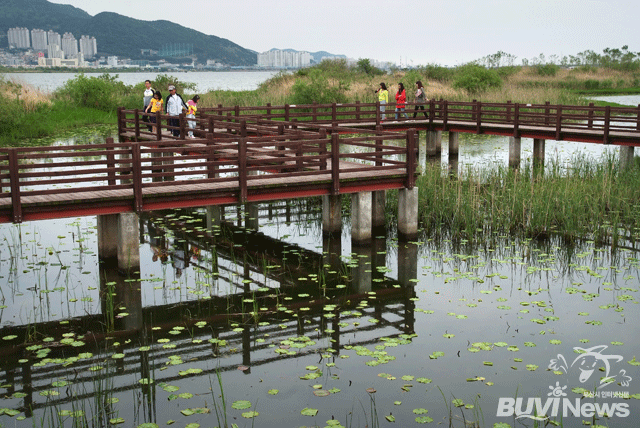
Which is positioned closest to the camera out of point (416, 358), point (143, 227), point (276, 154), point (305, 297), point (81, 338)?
point (416, 358)

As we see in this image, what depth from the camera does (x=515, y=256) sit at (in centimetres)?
1378

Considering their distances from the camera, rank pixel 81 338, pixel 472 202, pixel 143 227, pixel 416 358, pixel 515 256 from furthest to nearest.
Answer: pixel 143 227, pixel 472 202, pixel 515 256, pixel 81 338, pixel 416 358

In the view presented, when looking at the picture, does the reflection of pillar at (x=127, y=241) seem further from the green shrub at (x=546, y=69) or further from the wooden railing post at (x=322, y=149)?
the green shrub at (x=546, y=69)

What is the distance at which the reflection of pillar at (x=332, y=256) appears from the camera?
12.9m

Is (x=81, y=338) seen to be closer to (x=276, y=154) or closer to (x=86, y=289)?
(x=86, y=289)

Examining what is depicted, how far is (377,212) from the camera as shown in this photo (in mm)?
16266

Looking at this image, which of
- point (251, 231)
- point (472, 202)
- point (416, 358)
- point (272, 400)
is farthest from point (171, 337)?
point (472, 202)

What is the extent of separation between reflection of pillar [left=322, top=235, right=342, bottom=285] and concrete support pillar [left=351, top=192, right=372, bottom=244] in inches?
16.9

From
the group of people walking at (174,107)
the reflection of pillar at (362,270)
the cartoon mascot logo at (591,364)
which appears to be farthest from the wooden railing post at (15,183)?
the group of people walking at (174,107)

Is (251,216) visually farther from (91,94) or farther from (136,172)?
(91,94)

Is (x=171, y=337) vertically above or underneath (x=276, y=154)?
underneath

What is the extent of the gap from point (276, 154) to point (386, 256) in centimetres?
297

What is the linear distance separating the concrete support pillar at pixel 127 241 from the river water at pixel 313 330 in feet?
0.90

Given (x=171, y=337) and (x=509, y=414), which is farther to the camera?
(x=171, y=337)
